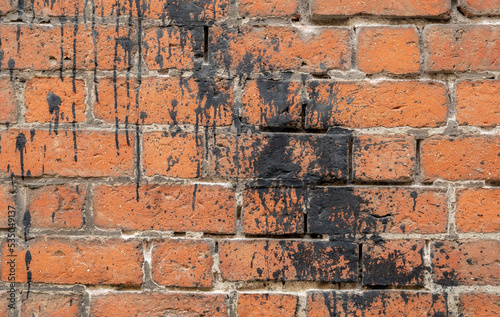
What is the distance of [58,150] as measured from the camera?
0.80 m

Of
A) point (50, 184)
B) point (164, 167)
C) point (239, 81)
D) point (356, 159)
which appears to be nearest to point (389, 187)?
point (356, 159)

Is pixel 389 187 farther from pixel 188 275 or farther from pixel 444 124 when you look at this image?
pixel 188 275

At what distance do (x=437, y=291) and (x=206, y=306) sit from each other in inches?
21.9

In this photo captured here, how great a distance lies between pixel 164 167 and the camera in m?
0.80

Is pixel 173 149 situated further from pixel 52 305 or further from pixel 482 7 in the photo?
pixel 482 7

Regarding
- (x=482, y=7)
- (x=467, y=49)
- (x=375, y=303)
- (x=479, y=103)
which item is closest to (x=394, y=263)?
(x=375, y=303)

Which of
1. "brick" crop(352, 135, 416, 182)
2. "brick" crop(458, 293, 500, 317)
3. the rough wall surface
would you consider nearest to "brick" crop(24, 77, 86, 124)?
the rough wall surface

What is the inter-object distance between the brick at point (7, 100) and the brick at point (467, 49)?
1017 millimetres

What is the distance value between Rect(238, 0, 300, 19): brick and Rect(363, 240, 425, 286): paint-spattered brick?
0.60 m

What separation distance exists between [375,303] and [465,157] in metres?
0.41

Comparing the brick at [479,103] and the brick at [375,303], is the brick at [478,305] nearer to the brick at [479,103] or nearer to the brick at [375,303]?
the brick at [375,303]

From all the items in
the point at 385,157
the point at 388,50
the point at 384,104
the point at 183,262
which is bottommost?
the point at 183,262

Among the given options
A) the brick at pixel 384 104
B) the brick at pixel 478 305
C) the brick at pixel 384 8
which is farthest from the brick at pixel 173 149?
the brick at pixel 478 305

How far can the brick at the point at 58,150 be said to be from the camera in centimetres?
80
